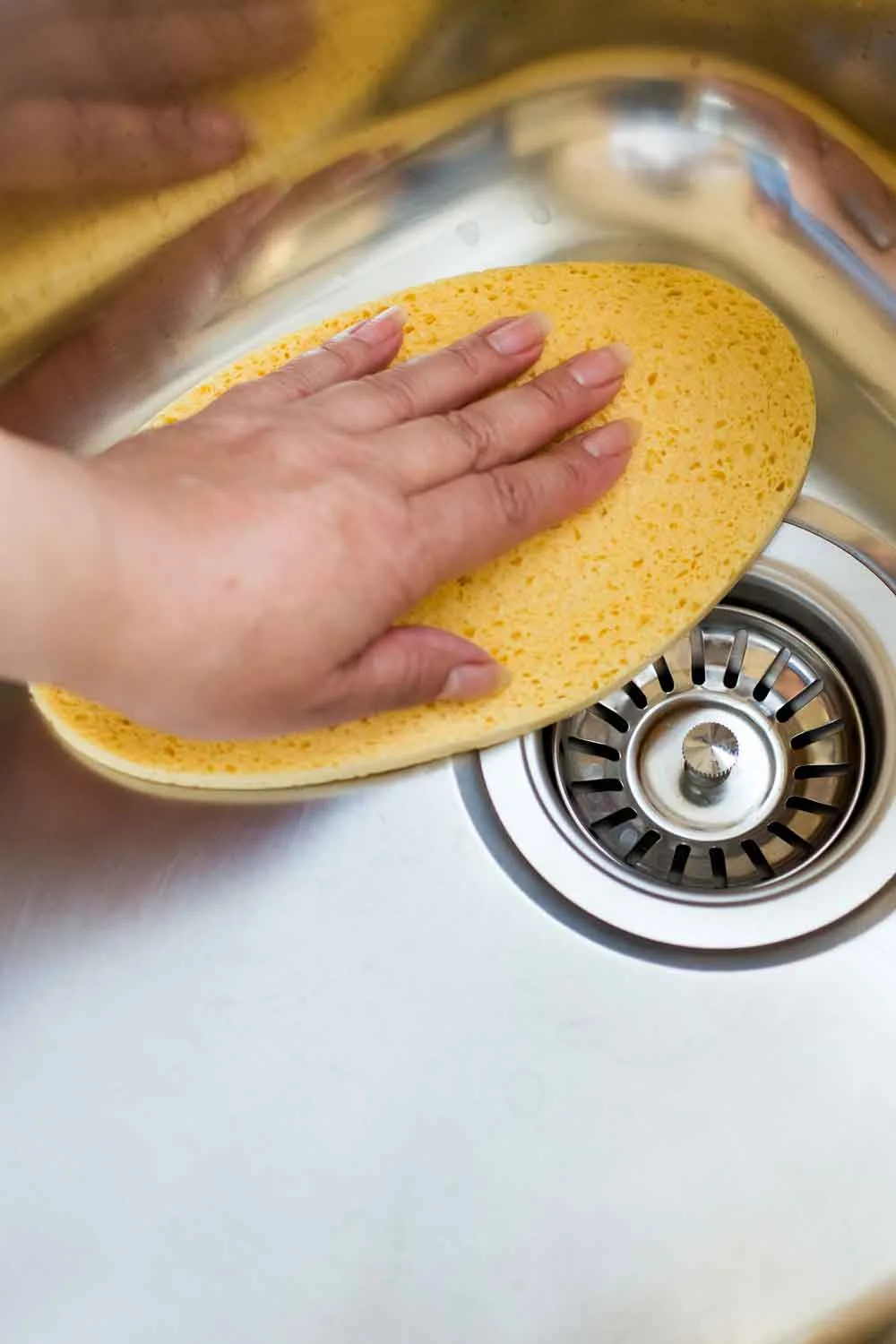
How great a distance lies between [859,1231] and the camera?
49 cm

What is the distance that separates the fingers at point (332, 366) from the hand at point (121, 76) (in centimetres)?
14

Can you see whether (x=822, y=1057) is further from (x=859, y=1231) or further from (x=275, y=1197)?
(x=275, y=1197)

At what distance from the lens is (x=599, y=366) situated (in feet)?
2.11

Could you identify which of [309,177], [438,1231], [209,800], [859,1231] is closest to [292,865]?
[209,800]

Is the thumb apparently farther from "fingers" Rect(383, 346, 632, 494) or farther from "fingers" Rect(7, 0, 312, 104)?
"fingers" Rect(7, 0, 312, 104)

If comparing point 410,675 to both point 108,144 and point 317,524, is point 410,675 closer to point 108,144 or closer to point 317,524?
point 317,524

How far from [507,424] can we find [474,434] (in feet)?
0.06

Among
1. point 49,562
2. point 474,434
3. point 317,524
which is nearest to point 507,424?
point 474,434

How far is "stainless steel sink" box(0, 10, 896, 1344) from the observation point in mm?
500

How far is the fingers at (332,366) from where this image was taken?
2.00 feet

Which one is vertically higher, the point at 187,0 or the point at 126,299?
the point at 187,0

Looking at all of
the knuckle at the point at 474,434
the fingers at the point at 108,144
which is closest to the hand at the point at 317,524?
the knuckle at the point at 474,434

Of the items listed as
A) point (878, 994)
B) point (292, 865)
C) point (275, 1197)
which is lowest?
point (275, 1197)

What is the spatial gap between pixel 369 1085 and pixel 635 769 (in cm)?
21
